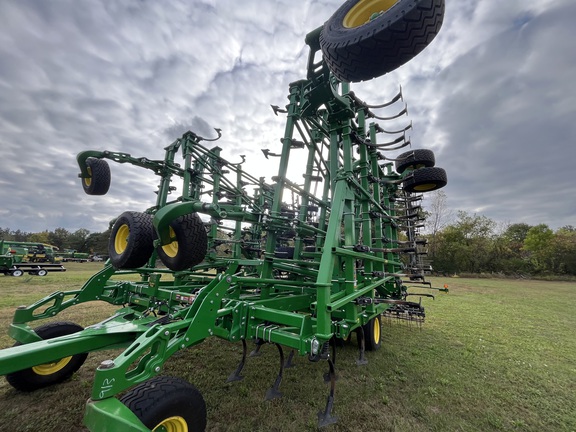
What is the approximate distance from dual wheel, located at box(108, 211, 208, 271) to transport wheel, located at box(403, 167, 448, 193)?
14.0ft

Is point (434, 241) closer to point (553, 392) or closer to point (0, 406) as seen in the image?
point (553, 392)

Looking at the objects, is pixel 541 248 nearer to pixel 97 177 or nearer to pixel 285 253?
pixel 285 253

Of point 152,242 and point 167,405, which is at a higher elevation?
point 152,242

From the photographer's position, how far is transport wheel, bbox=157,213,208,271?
9.35 ft

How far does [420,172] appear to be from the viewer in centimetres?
520

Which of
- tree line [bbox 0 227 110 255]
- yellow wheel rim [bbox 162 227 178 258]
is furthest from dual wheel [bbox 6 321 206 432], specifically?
tree line [bbox 0 227 110 255]

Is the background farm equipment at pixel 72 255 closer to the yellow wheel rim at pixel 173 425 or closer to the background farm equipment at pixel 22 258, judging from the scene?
the background farm equipment at pixel 22 258

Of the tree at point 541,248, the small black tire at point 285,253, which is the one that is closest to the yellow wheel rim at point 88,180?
the small black tire at point 285,253

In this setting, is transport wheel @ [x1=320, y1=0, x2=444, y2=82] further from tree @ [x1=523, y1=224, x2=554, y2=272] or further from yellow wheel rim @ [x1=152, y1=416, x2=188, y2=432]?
tree @ [x1=523, y1=224, x2=554, y2=272]

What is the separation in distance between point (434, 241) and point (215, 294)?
35156 mm

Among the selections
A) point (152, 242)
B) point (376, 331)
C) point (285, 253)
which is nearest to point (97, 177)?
point (152, 242)

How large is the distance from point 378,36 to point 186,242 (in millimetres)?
2680

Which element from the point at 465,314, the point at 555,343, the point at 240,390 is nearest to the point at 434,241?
the point at 465,314

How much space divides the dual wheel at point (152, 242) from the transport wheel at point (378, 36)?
2224 mm
